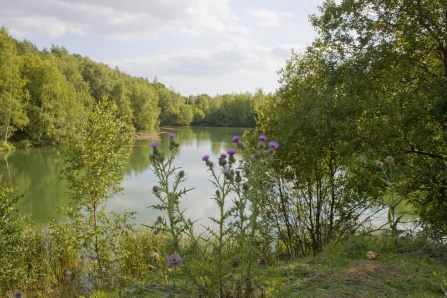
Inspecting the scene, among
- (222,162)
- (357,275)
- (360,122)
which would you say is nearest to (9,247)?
(222,162)

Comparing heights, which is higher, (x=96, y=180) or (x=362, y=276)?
(x=96, y=180)

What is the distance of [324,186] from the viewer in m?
7.67

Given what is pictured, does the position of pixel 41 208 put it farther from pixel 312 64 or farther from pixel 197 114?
pixel 197 114

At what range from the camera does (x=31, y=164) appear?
24.5 metres

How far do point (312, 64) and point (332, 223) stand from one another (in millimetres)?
3577

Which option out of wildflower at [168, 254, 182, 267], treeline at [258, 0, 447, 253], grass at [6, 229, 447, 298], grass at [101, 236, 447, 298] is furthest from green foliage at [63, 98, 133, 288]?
wildflower at [168, 254, 182, 267]

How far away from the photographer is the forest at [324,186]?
10.9ft

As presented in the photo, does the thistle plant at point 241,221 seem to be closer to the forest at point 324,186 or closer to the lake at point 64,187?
the forest at point 324,186

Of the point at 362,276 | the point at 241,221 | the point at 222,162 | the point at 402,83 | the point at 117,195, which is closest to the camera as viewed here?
the point at 241,221

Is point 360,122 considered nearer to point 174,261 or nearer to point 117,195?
point 174,261

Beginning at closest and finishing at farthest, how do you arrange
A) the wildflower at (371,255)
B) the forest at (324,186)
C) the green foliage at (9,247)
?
1. the forest at (324,186)
2. the wildflower at (371,255)
3. the green foliage at (9,247)

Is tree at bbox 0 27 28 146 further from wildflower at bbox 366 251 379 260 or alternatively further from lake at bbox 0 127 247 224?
wildflower at bbox 366 251 379 260

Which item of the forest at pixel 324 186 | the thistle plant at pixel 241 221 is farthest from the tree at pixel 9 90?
the thistle plant at pixel 241 221

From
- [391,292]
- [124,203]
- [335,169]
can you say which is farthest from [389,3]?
[124,203]
